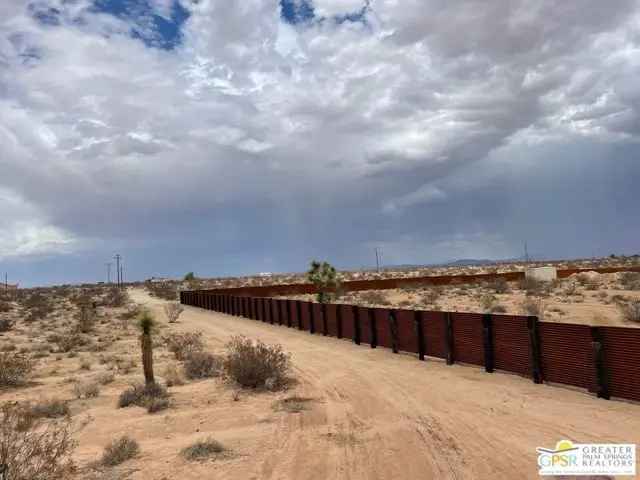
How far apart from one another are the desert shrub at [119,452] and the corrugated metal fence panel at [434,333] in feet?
28.3

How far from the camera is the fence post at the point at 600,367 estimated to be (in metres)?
9.92

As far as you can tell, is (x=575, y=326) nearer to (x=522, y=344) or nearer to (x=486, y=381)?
(x=522, y=344)

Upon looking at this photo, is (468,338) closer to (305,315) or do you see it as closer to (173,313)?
(305,315)

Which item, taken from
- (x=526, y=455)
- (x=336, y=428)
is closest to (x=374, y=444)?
(x=336, y=428)

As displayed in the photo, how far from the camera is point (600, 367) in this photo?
10.0 m

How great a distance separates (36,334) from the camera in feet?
90.3

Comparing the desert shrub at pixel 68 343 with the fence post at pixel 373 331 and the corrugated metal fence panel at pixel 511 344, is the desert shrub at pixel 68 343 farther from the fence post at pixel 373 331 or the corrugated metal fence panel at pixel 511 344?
the corrugated metal fence panel at pixel 511 344

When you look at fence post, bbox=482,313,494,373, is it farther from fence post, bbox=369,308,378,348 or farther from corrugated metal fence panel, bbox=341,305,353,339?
corrugated metal fence panel, bbox=341,305,353,339

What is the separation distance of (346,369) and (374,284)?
36.8 metres

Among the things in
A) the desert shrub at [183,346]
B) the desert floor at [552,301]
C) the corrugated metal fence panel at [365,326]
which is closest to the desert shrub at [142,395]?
the desert shrub at [183,346]

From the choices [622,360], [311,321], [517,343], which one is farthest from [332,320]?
[622,360]

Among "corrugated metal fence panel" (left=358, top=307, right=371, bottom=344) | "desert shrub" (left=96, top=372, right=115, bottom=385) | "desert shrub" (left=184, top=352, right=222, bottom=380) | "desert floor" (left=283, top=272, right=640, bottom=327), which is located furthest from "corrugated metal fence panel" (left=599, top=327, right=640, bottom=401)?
"desert floor" (left=283, top=272, right=640, bottom=327)

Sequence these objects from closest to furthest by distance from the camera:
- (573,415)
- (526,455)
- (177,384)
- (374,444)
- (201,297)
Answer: (526,455) < (374,444) < (573,415) < (177,384) < (201,297)

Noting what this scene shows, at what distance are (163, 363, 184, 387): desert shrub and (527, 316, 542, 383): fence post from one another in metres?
8.09
